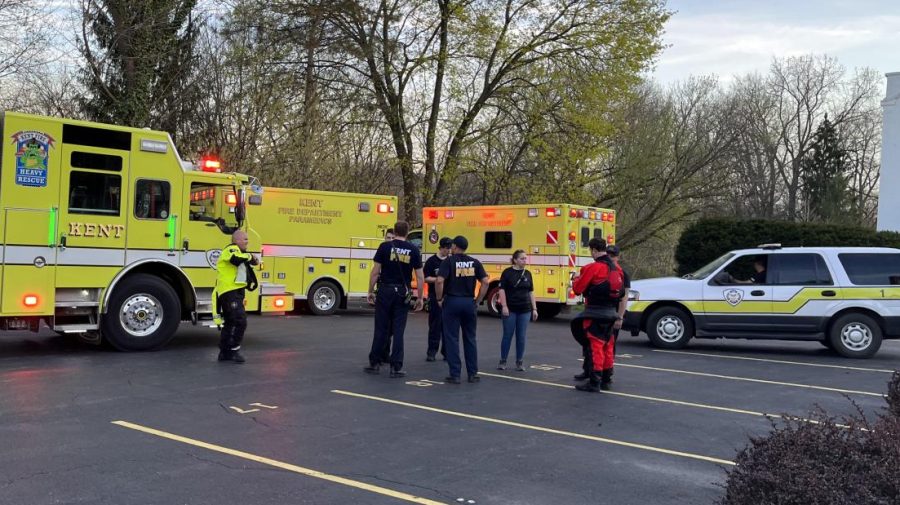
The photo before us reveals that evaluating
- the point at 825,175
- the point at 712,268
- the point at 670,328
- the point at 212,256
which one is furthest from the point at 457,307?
the point at 825,175

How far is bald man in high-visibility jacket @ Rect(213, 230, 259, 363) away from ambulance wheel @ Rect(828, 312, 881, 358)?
9.58 meters

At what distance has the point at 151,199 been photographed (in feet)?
36.6

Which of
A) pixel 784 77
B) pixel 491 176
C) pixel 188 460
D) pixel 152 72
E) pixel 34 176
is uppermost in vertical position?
pixel 784 77

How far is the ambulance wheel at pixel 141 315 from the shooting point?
10.8m

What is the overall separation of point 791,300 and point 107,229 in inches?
424

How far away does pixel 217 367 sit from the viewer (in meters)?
9.93

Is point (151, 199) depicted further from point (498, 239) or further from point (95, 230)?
point (498, 239)

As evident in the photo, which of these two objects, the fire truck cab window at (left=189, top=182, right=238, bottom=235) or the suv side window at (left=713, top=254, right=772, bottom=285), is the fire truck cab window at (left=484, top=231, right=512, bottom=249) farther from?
the fire truck cab window at (left=189, top=182, right=238, bottom=235)

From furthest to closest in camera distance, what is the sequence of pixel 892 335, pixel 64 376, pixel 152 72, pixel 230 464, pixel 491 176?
pixel 491 176
pixel 152 72
pixel 892 335
pixel 64 376
pixel 230 464

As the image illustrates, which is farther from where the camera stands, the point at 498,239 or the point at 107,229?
the point at 498,239

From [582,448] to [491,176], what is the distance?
66.7 ft

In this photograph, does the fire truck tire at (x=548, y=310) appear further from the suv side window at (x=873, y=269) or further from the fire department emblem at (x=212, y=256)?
the fire department emblem at (x=212, y=256)

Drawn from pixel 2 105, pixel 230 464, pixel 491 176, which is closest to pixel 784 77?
pixel 491 176

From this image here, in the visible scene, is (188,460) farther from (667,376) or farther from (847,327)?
(847,327)
